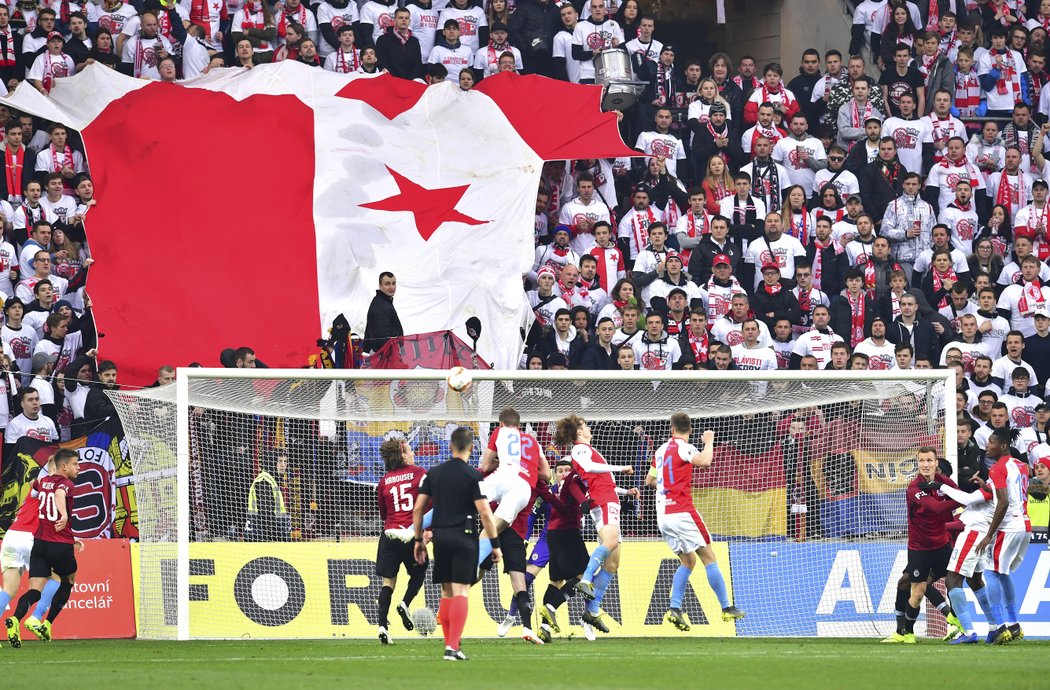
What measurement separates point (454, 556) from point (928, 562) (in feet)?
16.6

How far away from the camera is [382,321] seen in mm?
19219

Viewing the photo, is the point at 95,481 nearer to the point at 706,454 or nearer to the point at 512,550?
the point at 512,550

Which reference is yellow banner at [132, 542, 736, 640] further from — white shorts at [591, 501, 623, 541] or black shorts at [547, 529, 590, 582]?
white shorts at [591, 501, 623, 541]

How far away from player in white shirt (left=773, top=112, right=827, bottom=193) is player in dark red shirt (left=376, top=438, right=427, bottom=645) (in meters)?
10.2

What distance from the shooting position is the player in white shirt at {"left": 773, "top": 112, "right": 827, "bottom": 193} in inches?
917

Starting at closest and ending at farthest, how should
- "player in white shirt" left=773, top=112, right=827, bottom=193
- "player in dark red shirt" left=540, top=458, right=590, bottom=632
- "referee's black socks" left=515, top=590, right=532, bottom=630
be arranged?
"referee's black socks" left=515, top=590, right=532, bottom=630 < "player in dark red shirt" left=540, top=458, right=590, bottom=632 < "player in white shirt" left=773, top=112, right=827, bottom=193

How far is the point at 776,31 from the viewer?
28.1m

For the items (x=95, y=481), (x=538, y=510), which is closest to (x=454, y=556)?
(x=538, y=510)

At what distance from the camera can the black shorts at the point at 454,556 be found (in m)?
11.9

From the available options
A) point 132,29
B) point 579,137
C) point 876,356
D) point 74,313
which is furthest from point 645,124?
point 74,313

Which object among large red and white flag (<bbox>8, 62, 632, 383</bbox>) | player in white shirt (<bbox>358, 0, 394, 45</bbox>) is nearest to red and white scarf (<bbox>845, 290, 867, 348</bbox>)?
large red and white flag (<bbox>8, 62, 632, 383</bbox>)

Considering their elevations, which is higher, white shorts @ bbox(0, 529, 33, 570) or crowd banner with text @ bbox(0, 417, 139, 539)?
crowd banner with text @ bbox(0, 417, 139, 539)

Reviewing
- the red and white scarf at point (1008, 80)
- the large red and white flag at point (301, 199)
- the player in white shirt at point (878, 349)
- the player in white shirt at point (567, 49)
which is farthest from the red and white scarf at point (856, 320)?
the red and white scarf at point (1008, 80)

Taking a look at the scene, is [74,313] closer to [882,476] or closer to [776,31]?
[882,476]
